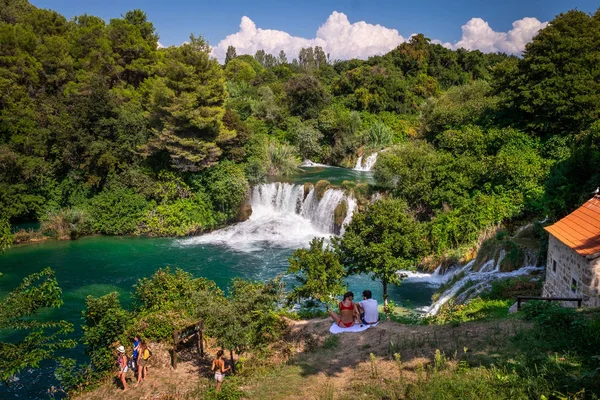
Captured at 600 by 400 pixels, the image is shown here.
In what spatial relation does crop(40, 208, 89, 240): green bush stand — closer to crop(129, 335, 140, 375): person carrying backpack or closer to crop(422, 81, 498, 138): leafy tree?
crop(129, 335, 140, 375): person carrying backpack

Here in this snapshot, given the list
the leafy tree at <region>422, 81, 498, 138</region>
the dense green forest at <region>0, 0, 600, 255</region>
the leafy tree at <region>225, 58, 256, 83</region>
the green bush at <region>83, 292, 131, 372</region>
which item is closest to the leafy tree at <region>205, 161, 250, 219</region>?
the dense green forest at <region>0, 0, 600, 255</region>

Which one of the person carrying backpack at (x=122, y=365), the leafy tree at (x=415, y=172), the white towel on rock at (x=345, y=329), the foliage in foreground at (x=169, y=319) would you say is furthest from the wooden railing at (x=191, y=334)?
the leafy tree at (x=415, y=172)

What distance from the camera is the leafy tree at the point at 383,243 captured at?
1334 centimetres

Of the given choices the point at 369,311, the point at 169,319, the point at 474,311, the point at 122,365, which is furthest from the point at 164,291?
the point at 474,311

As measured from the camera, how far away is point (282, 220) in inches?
1057

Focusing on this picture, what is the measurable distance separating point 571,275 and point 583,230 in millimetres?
1163

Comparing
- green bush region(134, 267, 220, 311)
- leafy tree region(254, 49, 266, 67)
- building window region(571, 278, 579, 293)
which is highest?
leafy tree region(254, 49, 266, 67)

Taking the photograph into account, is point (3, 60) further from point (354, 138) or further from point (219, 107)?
point (354, 138)

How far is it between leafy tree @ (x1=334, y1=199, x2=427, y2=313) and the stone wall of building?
3706mm

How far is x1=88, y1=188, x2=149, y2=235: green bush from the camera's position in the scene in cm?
2612

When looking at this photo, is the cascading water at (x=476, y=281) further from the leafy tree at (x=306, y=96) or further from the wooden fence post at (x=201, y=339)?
the leafy tree at (x=306, y=96)

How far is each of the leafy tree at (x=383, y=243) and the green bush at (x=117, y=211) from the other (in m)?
17.0

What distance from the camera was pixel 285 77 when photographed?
60.9 meters

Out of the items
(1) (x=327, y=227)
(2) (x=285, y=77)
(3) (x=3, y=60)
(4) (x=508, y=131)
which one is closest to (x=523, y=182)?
(4) (x=508, y=131)
